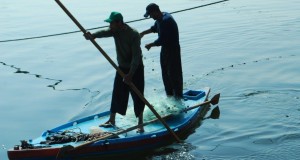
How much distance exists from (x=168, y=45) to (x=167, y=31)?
1.07 ft

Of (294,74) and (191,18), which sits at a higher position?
(191,18)

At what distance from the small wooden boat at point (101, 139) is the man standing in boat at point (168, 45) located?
20.9 inches

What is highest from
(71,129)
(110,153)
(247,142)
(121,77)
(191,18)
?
A: (191,18)

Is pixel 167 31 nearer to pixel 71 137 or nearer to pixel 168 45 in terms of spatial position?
pixel 168 45

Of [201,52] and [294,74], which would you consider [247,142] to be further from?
[201,52]

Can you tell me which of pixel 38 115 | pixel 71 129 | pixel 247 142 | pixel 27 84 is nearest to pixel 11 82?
pixel 27 84

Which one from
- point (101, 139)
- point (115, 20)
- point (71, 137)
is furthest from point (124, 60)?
point (71, 137)

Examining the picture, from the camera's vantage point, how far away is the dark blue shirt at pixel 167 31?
8.56 m

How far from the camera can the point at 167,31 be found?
339 inches

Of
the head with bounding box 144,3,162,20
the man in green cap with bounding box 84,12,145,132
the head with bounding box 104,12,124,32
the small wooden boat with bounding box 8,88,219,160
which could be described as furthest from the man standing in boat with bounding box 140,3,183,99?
the head with bounding box 104,12,124,32

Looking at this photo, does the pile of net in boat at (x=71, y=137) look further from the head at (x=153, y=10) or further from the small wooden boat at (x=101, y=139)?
the head at (x=153, y=10)

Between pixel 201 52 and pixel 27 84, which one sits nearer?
pixel 27 84

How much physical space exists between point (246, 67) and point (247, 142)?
528cm

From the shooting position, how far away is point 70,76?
13844mm
